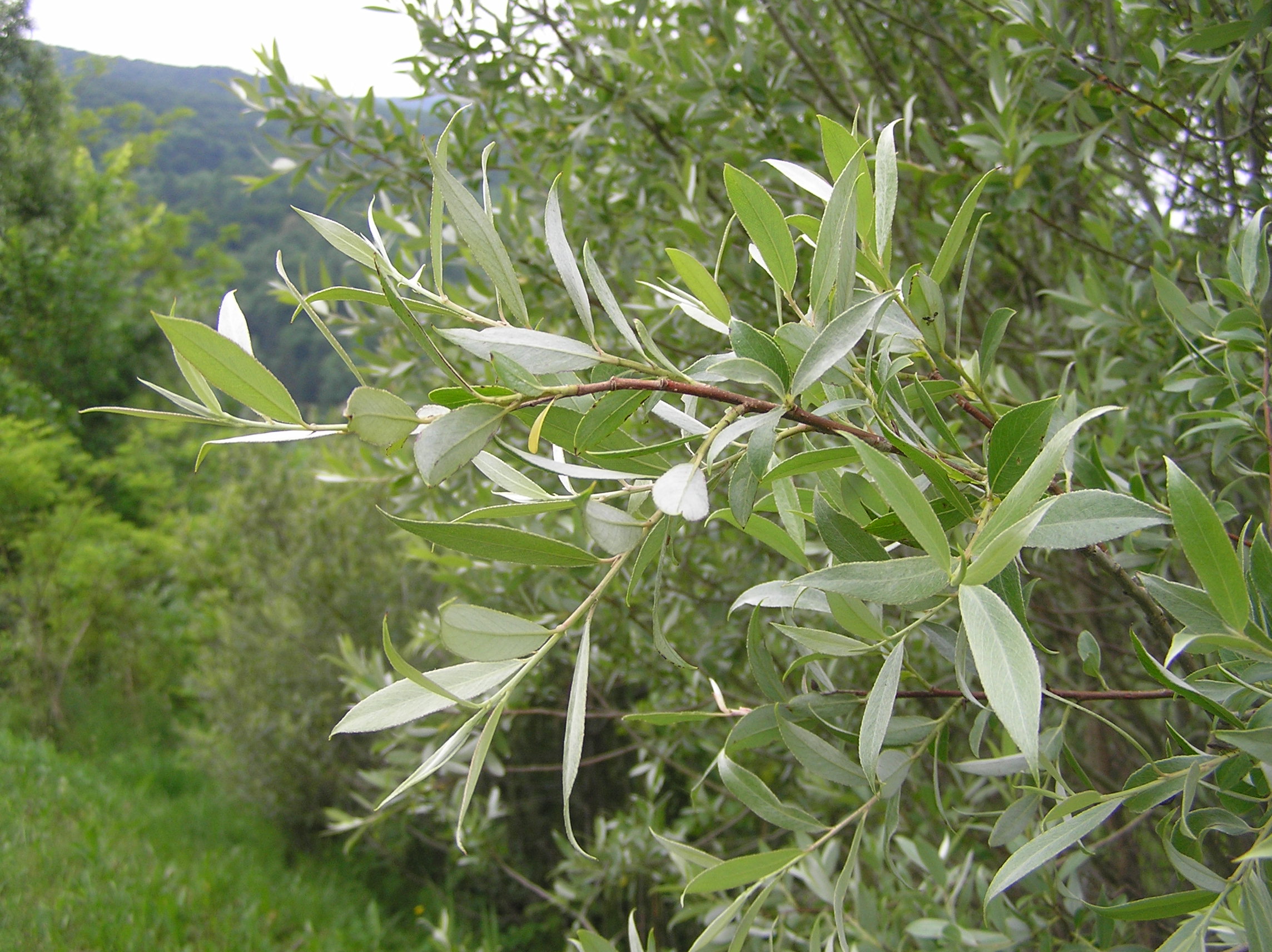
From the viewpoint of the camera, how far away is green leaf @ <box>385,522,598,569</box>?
0.37m

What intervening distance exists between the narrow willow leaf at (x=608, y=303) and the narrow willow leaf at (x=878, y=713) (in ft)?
0.63

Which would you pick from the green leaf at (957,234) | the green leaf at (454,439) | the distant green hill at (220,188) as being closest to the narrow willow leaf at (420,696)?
the green leaf at (454,439)

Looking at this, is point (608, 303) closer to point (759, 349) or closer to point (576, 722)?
point (759, 349)

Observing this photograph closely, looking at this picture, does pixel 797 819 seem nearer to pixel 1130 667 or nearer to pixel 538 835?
pixel 1130 667

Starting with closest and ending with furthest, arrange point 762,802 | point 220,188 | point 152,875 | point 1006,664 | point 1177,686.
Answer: point 1006,664
point 1177,686
point 762,802
point 152,875
point 220,188

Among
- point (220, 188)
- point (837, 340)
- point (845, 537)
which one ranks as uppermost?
point (220, 188)

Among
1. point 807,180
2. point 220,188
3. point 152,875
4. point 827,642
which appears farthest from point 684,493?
point 220,188

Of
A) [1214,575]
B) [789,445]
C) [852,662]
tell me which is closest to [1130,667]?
[852,662]

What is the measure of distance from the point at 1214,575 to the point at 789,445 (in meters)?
1.02

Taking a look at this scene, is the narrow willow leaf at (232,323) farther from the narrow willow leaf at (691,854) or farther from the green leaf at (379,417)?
the narrow willow leaf at (691,854)

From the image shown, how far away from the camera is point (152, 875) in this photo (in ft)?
9.77

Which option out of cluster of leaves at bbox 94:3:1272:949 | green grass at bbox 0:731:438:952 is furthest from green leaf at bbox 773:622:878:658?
green grass at bbox 0:731:438:952

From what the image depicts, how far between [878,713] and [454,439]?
23 centimetres

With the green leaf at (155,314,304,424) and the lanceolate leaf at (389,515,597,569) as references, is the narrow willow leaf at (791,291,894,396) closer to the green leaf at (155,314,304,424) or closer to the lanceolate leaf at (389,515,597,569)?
the lanceolate leaf at (389,515,597,569)
